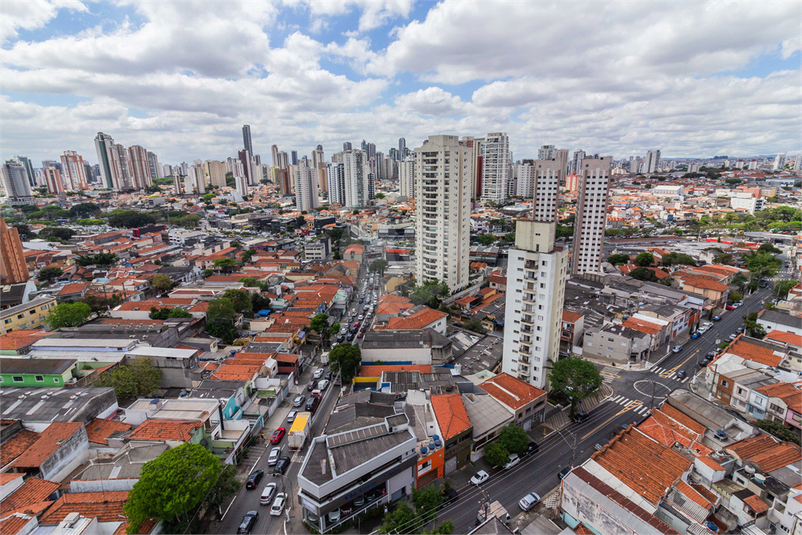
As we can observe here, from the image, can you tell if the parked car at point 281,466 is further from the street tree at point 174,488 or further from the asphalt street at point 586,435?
the asphalt street at point 586,435

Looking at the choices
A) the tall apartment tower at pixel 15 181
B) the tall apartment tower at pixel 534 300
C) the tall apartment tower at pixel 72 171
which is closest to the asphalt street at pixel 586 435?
the tall apartment tower at pixel 534 300

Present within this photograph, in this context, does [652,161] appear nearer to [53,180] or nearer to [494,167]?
[494,167]

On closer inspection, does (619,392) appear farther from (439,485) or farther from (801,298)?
(801,298)

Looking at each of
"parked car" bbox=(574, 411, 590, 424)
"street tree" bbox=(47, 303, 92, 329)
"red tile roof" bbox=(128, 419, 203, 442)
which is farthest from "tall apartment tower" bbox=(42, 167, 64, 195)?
"parked car" bbox=(574, 411, 590, 424)

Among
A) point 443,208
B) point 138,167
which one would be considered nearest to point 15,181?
point 138,167

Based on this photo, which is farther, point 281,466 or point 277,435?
point 277,435

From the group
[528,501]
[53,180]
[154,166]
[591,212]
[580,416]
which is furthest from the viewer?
[154,166]

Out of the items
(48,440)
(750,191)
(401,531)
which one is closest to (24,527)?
(48,440)
